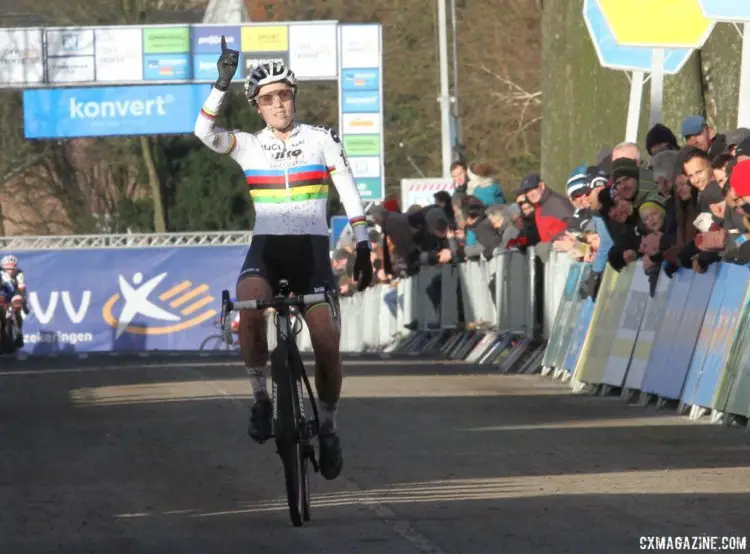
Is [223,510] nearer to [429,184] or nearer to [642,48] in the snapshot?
[642,48]

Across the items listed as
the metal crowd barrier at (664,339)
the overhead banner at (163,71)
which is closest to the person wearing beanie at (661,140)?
the metal crowd barrier at (664,339)

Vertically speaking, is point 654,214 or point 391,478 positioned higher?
point 654,214

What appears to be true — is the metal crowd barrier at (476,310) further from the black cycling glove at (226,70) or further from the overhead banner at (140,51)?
the overhead banner at (140,51)

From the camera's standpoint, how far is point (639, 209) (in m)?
17.4

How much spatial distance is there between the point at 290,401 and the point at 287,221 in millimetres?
963

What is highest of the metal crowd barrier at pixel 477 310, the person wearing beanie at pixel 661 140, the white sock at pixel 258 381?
the person wearing beanie at pixel 661 140

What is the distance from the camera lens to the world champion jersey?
10.7 meters

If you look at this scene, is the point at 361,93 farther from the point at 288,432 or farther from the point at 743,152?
the point at 288,432

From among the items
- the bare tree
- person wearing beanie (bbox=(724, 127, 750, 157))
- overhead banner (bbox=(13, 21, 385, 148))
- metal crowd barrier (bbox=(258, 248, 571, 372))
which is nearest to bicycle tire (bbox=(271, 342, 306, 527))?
person wearing beanie (bbox=(724, 127, 750, 157))

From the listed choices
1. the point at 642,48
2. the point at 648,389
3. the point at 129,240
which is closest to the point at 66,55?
the point at 129,240

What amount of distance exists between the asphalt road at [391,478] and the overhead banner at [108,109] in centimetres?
2871

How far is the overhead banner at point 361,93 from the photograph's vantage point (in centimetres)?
4647
